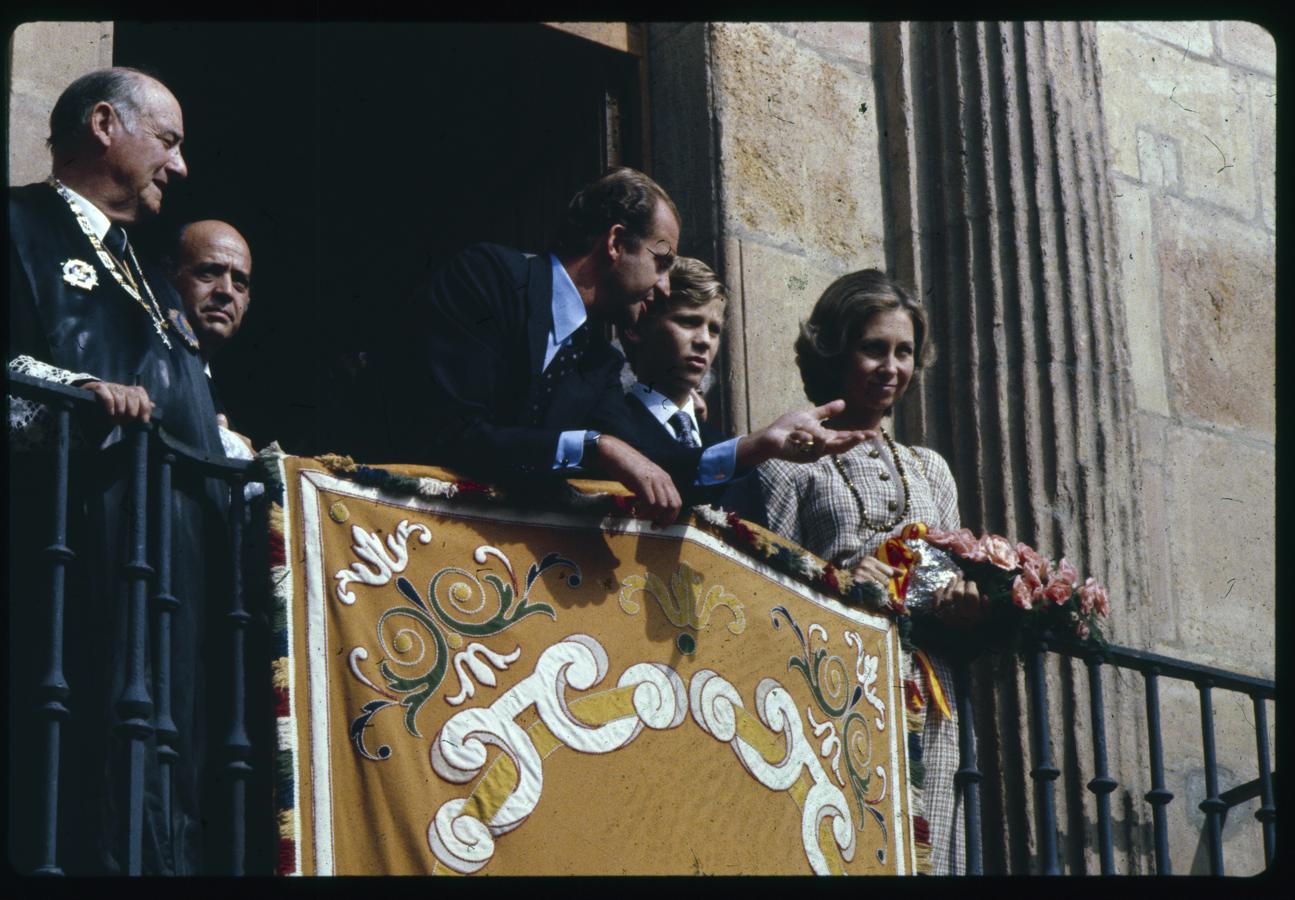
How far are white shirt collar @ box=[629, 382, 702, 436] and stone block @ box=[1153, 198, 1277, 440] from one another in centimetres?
264

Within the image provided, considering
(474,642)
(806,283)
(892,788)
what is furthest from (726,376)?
(474,642)

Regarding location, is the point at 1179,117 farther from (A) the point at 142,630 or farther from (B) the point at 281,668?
(A) the point at 142,630

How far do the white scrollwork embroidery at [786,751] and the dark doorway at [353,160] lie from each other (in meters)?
1.71

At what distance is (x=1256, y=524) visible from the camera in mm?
8312

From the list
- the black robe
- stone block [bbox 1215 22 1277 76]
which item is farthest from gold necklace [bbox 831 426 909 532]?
stone block [bbox 1215 22 1277 76]

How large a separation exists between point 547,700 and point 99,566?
969mm

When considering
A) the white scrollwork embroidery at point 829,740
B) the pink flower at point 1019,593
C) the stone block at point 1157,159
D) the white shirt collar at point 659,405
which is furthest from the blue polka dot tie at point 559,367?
the stone block at point 1157,159

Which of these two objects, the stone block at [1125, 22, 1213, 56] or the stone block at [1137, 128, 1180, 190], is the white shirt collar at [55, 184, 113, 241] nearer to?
the stone block at [1137, 128, 1180, 190]

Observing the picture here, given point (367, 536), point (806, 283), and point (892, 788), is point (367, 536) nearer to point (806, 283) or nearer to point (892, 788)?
point (892, 788)

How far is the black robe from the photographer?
4770 millimetres

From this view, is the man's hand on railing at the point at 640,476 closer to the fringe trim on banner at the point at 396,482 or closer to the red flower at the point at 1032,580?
the fringe trim on banner at the point at 396,482

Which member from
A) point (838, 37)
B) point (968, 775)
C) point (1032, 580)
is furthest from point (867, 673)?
point (838, 37)

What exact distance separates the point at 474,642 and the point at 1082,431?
2.88 meters

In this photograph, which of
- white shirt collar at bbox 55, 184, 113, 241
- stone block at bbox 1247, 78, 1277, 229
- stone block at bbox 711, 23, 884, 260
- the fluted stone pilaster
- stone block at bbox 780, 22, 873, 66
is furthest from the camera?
stone block at bbox 1247, 78, 1277, 229
